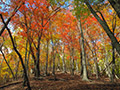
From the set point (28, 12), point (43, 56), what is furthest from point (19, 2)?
point (43, 56)

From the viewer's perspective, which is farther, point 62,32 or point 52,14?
point 62,32

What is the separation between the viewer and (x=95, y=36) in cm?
1593

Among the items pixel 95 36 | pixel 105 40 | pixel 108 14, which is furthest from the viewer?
pixel 95 36

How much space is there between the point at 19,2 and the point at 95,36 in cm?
1381

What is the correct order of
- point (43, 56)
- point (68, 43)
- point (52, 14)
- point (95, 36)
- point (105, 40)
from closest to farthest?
point (52, 14), point (105, 40), point (95, 36), point (68, 43), point (43, 56)

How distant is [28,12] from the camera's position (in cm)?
912

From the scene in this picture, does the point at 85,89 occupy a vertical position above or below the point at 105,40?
below

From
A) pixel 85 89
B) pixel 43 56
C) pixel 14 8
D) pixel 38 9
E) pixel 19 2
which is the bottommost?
pixel 85 89

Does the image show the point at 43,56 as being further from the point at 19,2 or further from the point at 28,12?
the point at 19,2

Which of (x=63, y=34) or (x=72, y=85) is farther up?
(x=63, y=34)

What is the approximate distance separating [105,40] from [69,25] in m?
7.35

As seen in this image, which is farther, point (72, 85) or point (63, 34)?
point (63, 34)

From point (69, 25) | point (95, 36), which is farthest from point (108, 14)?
point (69, 25)

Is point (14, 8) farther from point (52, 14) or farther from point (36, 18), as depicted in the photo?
point (52, 14)
